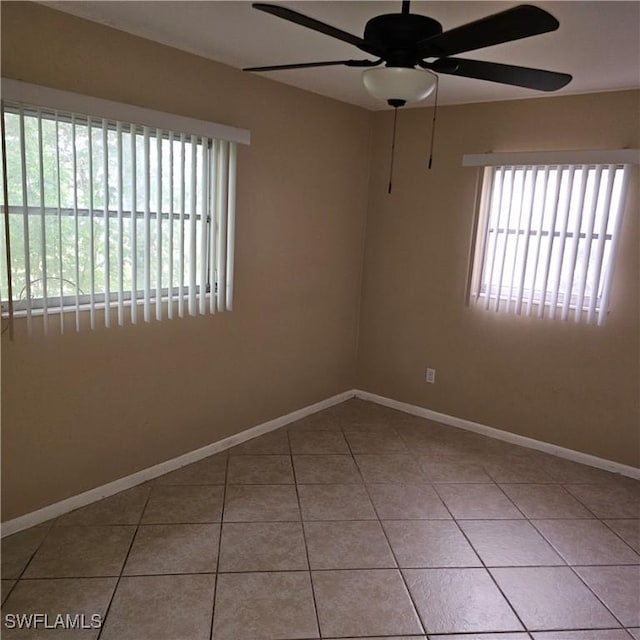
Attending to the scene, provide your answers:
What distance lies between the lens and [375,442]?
12.0ft

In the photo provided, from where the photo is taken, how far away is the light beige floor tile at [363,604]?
2.01 meters

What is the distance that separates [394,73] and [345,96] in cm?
204

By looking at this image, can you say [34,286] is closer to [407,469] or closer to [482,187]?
[407,469]

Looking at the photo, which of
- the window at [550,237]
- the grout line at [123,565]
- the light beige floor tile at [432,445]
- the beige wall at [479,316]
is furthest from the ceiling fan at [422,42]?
the light beige floor tile at [432,445]

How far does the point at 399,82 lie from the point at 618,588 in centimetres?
221

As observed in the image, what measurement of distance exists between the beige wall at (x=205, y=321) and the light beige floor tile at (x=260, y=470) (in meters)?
0.27

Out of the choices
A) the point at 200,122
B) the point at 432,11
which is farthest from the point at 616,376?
the point at 200,122

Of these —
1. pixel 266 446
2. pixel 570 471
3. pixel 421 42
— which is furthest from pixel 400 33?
pixel 570 471

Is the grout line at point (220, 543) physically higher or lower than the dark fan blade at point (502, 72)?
lower

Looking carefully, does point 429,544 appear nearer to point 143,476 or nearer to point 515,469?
point 515,469

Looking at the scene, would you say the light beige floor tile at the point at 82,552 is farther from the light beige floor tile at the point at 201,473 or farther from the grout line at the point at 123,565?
the light beige floor tile at the point at 201,473

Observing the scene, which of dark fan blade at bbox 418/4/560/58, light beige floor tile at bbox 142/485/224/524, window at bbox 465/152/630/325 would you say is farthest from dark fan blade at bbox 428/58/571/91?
light beige floor tile at bbox 142/485/224/524

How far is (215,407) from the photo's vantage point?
3322mm

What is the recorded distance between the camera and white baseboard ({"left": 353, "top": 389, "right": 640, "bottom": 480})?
11.0 ft
